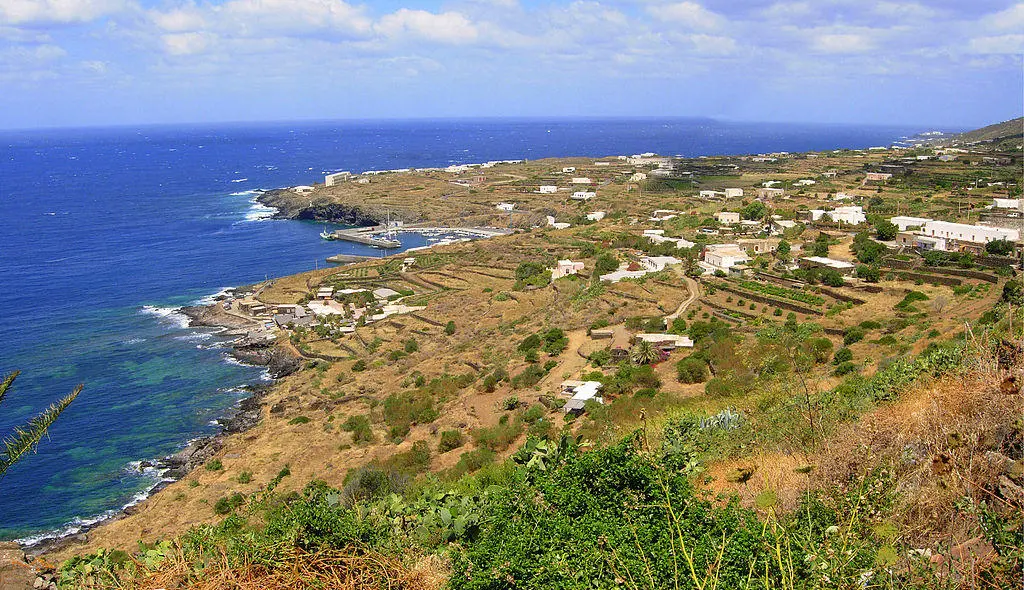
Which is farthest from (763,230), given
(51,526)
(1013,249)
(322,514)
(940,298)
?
(322,514)

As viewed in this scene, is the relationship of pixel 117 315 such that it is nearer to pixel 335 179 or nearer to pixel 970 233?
pixel 970 233

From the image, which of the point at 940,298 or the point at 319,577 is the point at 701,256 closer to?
the point at 940,298

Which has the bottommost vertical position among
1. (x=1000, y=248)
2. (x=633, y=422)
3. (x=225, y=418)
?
(x=225, y=418)

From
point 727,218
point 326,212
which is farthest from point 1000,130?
point 326,212

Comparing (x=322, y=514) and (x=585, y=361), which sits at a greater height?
(x=322, y=514)

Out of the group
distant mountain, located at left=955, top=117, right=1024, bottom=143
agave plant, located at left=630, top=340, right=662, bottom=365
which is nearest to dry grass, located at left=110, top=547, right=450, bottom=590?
agave plant, located at left=630, top=340, right=662, bottom=365

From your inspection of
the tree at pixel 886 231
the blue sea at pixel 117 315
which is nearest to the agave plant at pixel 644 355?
the blue sea at pixel 117 315

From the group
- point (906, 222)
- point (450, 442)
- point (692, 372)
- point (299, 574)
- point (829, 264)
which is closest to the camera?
point (299, 574)

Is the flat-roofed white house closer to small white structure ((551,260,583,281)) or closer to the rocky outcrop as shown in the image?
small white structure ((551,260,583,281))
